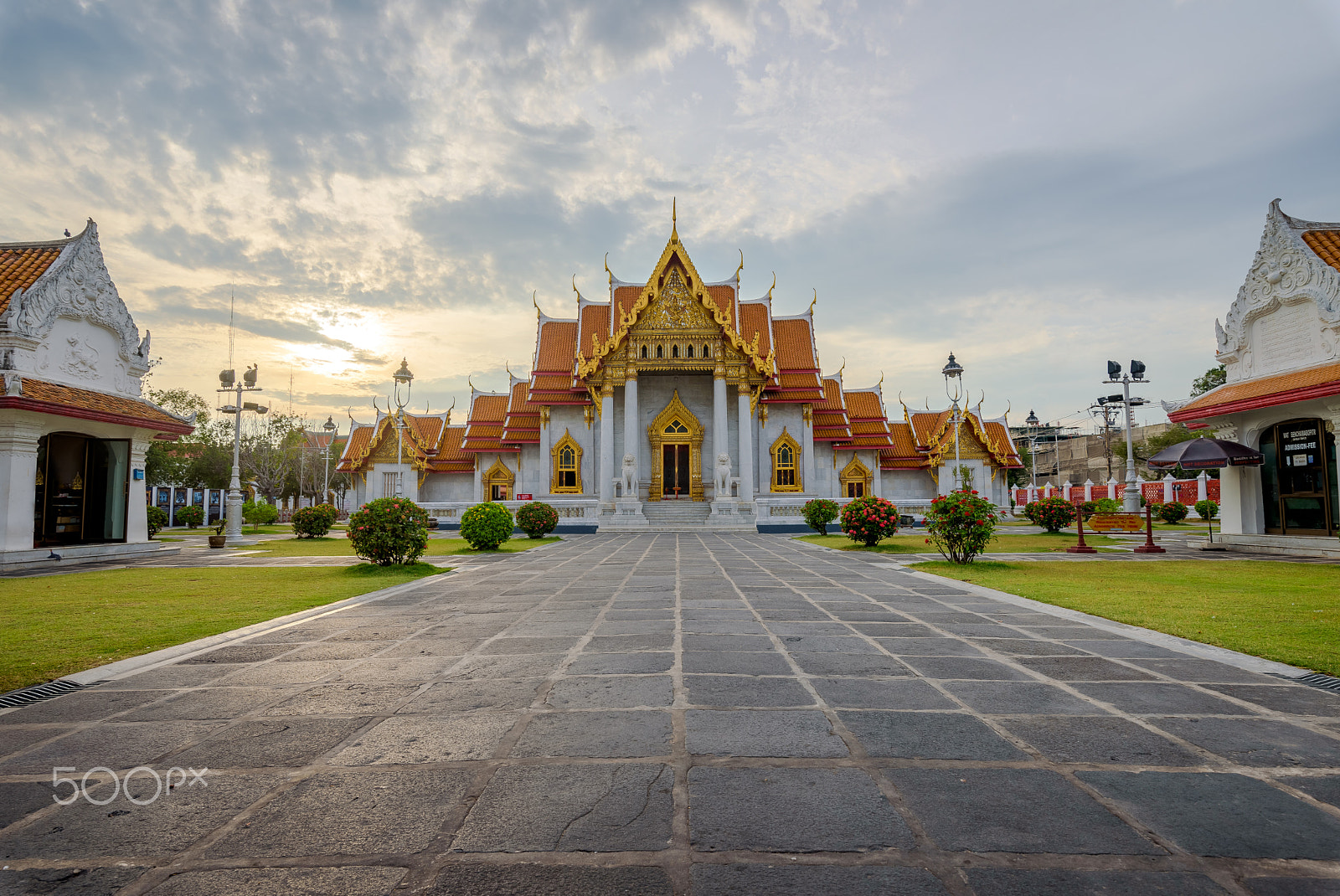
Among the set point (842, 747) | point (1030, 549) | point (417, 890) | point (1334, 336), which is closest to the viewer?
point (417, 890)

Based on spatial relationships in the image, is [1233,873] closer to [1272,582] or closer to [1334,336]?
[1272,582]

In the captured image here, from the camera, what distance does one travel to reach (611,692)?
3.82 metres

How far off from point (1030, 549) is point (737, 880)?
51.4ft

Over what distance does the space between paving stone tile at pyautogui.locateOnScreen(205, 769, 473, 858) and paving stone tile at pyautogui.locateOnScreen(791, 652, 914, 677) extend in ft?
8.15

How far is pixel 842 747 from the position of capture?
2.98 m

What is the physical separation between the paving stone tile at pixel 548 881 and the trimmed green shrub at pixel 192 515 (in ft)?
130

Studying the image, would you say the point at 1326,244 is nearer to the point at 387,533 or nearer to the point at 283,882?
the point at 387,533

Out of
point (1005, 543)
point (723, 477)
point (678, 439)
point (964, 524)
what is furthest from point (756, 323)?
point (964, 524)

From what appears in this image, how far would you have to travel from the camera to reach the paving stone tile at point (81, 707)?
11.7 ft

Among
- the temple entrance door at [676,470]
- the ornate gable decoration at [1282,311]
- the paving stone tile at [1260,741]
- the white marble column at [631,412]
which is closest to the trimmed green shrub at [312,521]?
the white marble column at [631,412]

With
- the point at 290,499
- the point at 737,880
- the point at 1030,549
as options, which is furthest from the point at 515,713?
the point at 290,499

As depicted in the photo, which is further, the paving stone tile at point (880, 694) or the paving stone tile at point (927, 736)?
the paving stone tile at point (880, 694)

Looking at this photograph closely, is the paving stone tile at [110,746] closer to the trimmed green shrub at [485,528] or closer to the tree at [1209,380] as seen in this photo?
the trimmed green shrub at [485,528]

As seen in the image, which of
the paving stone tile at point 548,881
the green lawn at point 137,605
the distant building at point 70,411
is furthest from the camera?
the distant building at point 70,411
